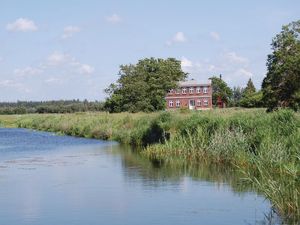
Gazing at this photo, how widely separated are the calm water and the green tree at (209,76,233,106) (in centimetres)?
8463

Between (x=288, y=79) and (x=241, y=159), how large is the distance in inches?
1129

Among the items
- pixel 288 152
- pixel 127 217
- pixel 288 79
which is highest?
pixel 288 79

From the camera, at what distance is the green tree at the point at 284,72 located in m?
50.2

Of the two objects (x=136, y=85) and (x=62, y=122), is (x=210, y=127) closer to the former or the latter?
(x=62, y=122)

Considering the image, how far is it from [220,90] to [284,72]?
65.6 metres

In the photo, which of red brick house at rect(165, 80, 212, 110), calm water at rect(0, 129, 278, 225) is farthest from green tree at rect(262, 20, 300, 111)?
red brick house at rect(165, 80, 212, 110)

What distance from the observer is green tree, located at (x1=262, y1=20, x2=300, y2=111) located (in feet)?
165

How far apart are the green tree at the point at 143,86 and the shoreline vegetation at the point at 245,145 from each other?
3842 centimetres

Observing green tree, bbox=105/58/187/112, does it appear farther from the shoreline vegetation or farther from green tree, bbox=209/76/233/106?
the shoreline vegetation

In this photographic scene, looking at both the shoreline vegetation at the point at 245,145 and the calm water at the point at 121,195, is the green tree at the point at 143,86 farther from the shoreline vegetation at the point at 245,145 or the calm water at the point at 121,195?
the calm water at the point at 121,195

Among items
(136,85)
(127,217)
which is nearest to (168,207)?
(127,217)

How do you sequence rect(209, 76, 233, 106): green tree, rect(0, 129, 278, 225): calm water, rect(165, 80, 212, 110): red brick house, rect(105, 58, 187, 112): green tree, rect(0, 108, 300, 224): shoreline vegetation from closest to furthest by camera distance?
rect(0, 108, 300, 224): shoreline vegetation, rect(0, 129, 278, 225): calm water, rect(105, 58, 187, 112): green tree, rect(165, 80, 212, 110): red brick house, rect(209, 76, 233, 106): green tree

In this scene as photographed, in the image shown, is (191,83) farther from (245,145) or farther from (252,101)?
(245,145)

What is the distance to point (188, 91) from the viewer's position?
4136 inches
